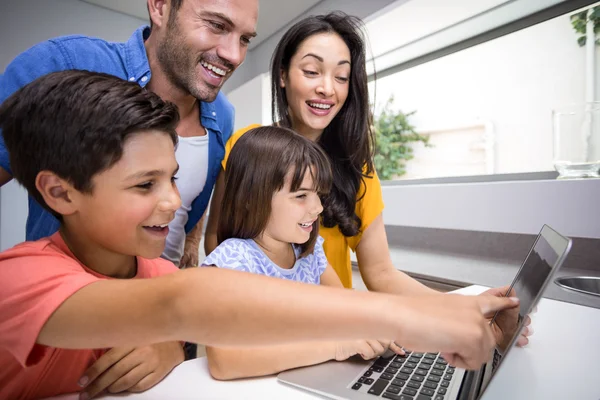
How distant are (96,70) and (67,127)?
617mm

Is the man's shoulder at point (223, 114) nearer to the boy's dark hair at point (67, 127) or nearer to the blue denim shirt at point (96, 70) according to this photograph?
the blue denim shirt at point (96, 70)

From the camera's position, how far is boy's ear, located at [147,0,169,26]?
1.18 meters

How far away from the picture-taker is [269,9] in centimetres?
304

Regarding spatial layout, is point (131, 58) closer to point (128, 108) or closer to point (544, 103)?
point (128, 108)

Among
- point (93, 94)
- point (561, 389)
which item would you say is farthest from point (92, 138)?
point (561, 389)

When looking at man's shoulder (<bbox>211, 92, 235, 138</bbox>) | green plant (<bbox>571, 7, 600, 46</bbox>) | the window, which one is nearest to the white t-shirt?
man's shoulder (<bbox>211, 92, 235, 138</bbox>)

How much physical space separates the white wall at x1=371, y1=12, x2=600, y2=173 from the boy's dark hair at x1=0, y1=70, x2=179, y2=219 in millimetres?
1866

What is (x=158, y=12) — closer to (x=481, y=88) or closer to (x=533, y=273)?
(x=533, y=273)

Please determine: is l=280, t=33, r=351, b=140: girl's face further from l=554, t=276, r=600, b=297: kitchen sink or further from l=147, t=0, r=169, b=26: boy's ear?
l=554, t=276, r=600, b=297: kitchen sink

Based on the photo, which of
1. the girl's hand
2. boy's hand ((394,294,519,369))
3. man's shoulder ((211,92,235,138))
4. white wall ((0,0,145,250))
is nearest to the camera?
boy's hand ((394,294,519,369))

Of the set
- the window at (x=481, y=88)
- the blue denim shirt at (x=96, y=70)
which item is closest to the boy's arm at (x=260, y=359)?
the blue denim shirt at (x=96, y=70)

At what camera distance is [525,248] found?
5.15 ft

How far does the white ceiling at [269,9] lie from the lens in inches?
116

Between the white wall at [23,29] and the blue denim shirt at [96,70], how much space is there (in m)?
2.14
